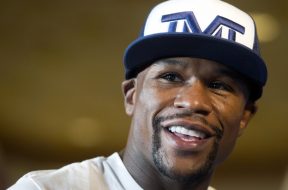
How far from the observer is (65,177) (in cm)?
124

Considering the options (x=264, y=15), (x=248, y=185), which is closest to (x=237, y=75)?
(x=264, y=15)

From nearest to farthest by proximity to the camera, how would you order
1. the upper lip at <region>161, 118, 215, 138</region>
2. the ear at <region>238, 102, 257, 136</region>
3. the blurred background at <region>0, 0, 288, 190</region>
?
the upper lip at <region>161, 118, 215, 138</region> < the ear at <region>238, 102, 257, 136</region> < the blurred background at <region>0, 0, 288, 190</region>

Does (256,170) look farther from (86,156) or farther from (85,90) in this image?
(85,90)

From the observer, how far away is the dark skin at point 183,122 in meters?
1.19

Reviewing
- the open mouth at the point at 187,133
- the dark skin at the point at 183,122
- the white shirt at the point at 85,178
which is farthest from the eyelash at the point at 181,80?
the white shirt at the point at 85,178

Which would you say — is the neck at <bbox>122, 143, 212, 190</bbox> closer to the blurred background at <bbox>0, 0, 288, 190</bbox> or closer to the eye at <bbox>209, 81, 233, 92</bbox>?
the eye at <bbox>209, 81, 233, 92</bbox>

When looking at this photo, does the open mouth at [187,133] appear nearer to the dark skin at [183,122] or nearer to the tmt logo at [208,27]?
the dark skin at [183,122]

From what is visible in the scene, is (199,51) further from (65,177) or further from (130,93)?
(65,177)

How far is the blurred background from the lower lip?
99.2 inches

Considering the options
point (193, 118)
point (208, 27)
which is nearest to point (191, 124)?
point (193, 118)

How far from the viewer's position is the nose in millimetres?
1189

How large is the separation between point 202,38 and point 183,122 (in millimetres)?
184

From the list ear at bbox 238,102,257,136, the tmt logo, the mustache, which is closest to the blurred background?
ear at bbox 238,102,257,136

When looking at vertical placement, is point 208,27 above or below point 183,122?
above
